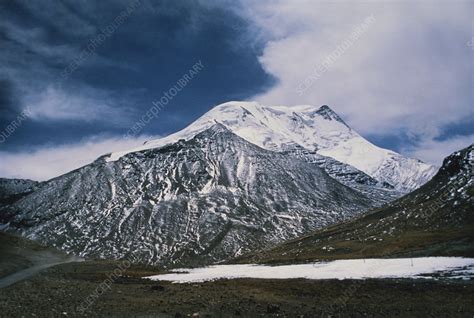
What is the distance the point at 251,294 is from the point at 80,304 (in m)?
13.8

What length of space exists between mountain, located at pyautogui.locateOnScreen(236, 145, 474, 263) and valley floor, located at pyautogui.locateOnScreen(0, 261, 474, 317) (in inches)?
1252

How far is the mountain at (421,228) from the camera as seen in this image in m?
93.2

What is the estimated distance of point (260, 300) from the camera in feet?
108

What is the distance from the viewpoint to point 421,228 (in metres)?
131

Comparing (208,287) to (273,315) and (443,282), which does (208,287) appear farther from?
(443,282)

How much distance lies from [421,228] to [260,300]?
112876mm

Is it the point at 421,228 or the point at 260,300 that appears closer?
the point at 260,300

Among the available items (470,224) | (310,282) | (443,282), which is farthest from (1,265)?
(470,224)

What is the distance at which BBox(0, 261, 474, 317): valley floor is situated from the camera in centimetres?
2694

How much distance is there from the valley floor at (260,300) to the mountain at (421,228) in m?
31.8

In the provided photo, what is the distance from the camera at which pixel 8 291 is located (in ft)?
117

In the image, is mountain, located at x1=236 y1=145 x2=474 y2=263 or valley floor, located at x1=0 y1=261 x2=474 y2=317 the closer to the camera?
valley floor, located at x1=0 y1=261 x2=474 y2=317

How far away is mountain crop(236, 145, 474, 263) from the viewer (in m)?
93.2

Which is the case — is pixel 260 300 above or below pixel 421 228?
below
